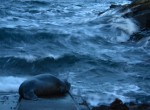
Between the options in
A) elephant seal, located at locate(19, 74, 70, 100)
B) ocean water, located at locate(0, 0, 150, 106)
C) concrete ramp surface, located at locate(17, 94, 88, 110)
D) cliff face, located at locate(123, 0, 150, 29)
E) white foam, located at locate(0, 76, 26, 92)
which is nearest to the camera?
concrete ramp surface, located at locate(17, 94, 88, 110)

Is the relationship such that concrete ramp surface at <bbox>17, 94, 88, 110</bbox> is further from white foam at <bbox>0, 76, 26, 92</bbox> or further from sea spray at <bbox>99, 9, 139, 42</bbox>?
sea spray at <bbox>99, 9, 139, 42</bbox>

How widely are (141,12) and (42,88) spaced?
1100cm

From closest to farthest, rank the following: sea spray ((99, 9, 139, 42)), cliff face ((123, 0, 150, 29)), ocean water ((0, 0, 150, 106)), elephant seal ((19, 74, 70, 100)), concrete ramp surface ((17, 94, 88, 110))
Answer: concrete ramp surface ((17, 94, 88, 110)), elephant seal ((19, 74, 70, 100)), ocean water ((0, 0, 150, 106)), sea spray ((99, 9, 139, 42)), cliff face ((123, 0, 150, 29))

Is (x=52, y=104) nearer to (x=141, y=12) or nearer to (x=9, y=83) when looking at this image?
(x=9, y=83)

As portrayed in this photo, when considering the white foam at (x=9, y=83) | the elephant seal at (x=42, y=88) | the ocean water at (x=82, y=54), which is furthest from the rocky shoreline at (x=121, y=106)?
the white foam at (x=9, y=83)

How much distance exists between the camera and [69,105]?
6.09m

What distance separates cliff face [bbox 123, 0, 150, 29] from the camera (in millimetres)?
16047

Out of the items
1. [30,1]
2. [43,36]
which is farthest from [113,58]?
[30,1]

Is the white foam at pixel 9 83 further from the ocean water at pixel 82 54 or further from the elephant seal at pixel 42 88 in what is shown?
the elephant seal at pixel 42 88

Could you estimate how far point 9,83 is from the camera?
30.0 feet

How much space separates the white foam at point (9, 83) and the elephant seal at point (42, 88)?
2038 millimetres

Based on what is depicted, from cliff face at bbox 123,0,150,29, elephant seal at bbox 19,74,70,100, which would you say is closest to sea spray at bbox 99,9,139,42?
cliff face at bbox 123,0,150,29

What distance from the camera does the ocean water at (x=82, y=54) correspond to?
920 centimetres

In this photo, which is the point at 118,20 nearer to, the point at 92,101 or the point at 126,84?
the point at 126,84
